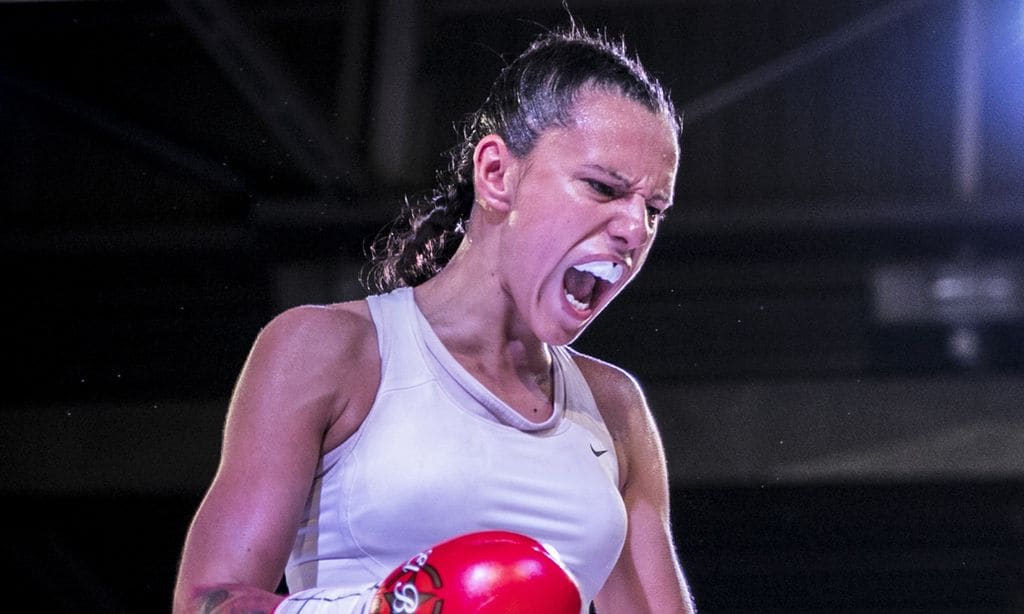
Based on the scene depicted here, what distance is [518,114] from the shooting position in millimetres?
1065

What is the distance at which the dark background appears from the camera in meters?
2.26

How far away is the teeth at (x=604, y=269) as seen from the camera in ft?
3.30

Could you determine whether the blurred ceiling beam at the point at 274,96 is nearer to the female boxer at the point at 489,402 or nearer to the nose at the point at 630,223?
the female boxer at the point at 489,402

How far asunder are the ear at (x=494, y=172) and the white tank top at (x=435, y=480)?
0.41 ft

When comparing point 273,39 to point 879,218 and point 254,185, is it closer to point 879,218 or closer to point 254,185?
point 254,185

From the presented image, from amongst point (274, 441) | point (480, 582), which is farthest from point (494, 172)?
point (480, 582)

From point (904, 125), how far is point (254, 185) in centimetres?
149

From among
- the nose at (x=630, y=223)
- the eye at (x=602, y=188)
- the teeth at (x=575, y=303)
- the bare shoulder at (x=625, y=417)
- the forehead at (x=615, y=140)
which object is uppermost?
the forehead at (x=615, y=140)

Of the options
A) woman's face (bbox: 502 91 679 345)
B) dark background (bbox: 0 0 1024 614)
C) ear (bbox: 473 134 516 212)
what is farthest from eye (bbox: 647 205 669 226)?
dark background (bbox: 0 0 1024 614)

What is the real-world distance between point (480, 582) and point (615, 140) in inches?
17.9

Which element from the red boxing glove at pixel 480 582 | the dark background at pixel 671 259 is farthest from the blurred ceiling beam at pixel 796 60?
the red boxing glove at pixel 480 582

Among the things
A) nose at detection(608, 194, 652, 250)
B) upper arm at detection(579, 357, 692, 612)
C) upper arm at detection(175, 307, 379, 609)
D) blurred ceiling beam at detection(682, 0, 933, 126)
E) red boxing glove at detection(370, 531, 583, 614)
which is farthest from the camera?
blurred ceiling beam at detection(682, 0, 933, 126)

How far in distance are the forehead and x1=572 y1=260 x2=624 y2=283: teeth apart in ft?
0.27

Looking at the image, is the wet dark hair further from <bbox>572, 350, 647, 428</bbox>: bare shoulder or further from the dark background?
the dark background
